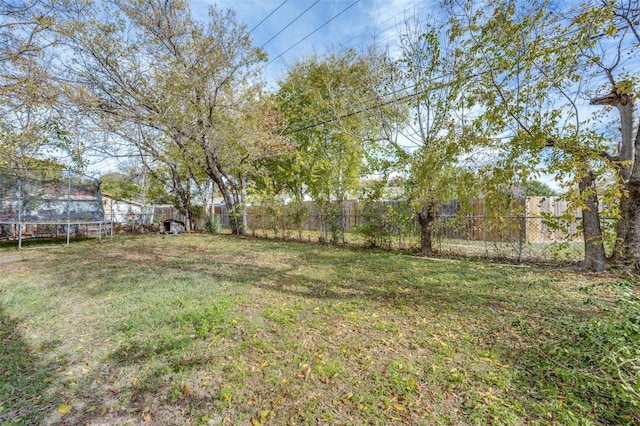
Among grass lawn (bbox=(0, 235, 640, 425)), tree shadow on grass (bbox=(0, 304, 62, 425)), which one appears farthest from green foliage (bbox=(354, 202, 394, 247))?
tree shadow on grass (bbox=(0, 304, 62, 425))

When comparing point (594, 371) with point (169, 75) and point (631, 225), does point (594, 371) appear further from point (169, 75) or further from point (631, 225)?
point (169, 75)

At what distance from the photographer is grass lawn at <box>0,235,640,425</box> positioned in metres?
1.93

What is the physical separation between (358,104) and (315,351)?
7.43m

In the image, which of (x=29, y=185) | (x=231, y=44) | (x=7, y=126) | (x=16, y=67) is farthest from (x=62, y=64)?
(x=231, y=44)

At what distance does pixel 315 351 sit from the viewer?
2699 mm

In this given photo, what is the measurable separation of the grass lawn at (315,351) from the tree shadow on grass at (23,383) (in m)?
0.01

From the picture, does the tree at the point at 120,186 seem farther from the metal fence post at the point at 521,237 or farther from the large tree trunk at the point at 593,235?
the large tree trunk at the point at 593,235

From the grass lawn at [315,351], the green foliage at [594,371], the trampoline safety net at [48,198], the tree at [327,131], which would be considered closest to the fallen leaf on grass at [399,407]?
the grass lawn at [315,351]

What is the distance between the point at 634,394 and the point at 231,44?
11251 millimetres

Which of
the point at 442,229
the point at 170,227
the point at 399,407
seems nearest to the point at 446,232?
the point at 442,229

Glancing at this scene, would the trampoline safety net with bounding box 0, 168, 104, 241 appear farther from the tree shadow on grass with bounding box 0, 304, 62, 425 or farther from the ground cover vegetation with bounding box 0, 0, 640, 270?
the tree shadow on grass with bounding box 0, 304, 62, 425

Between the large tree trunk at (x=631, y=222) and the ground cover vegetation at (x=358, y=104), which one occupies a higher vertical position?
the ground cover vegetation at (x=358, y=104)

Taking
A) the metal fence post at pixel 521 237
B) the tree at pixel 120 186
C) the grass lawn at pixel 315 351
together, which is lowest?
the grass lawn at pixel 315 351

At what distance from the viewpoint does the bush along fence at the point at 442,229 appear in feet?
20.8
